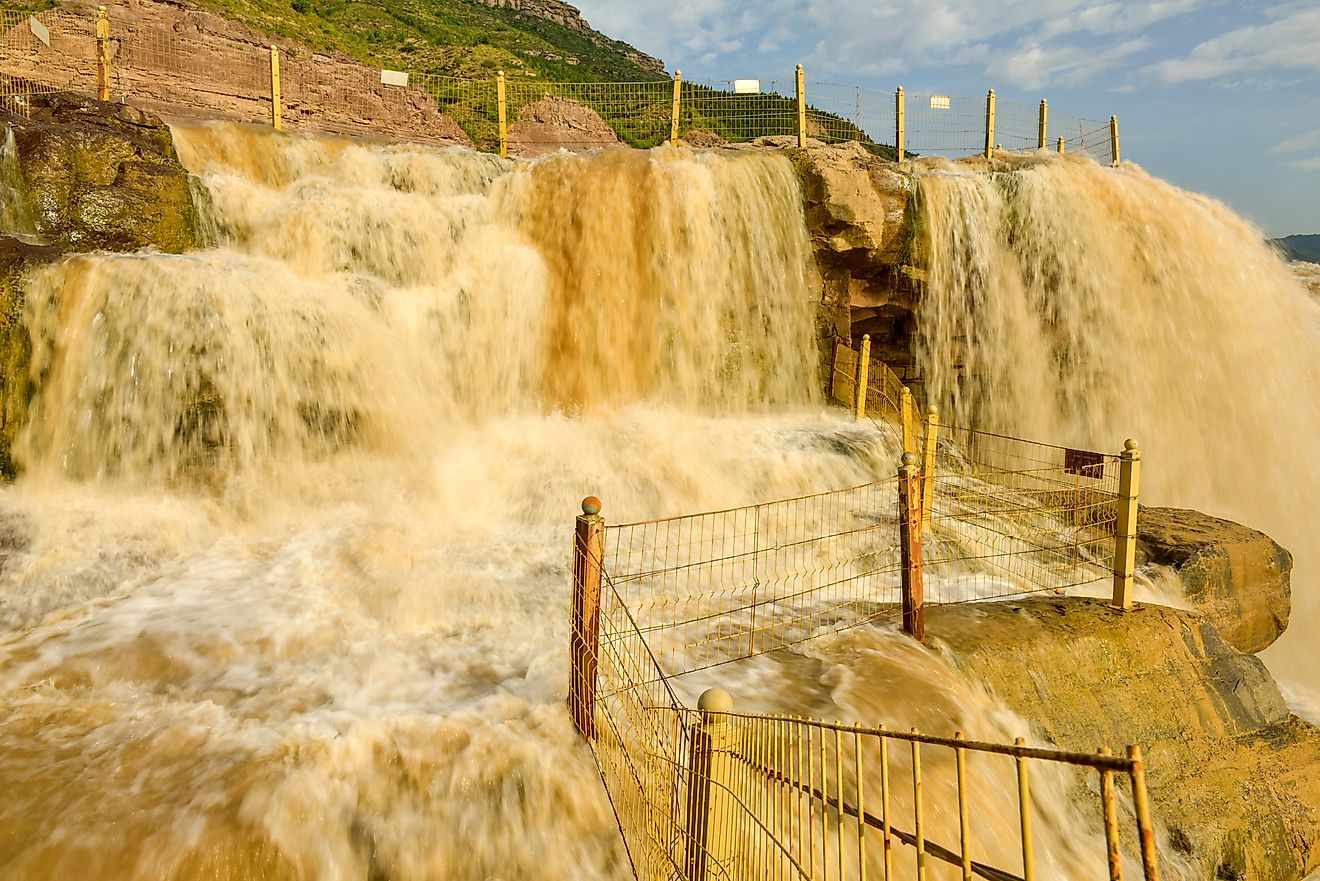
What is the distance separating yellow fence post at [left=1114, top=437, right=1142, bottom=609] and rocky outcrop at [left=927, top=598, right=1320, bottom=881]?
23cm

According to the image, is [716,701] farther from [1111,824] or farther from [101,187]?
[101,187]

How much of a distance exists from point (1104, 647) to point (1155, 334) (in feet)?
32.4

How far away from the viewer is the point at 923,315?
530 inches

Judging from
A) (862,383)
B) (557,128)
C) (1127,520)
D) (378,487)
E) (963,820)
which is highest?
(557,128)

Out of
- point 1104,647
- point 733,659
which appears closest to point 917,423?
point 1104,647

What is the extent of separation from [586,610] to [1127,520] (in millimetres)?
4149

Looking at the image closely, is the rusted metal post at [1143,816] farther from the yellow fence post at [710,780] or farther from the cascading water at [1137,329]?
the cascading water at [1137,329]

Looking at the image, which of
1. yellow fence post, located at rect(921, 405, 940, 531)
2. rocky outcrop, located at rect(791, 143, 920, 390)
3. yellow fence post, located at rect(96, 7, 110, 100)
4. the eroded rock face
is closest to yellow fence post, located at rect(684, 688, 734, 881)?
yellow fence post, located at rect(921, 405, 940, 531)

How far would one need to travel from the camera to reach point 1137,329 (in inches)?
511

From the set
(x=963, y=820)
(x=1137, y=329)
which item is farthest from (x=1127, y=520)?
(x=1137, y=329)

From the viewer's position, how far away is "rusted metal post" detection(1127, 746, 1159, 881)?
4.50ft

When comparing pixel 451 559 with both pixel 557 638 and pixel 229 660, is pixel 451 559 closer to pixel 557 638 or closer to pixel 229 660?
pixel 557 638

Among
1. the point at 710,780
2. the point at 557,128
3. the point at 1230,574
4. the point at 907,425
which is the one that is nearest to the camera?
the point at 710,780

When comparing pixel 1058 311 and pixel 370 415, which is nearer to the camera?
pixel 370 415
